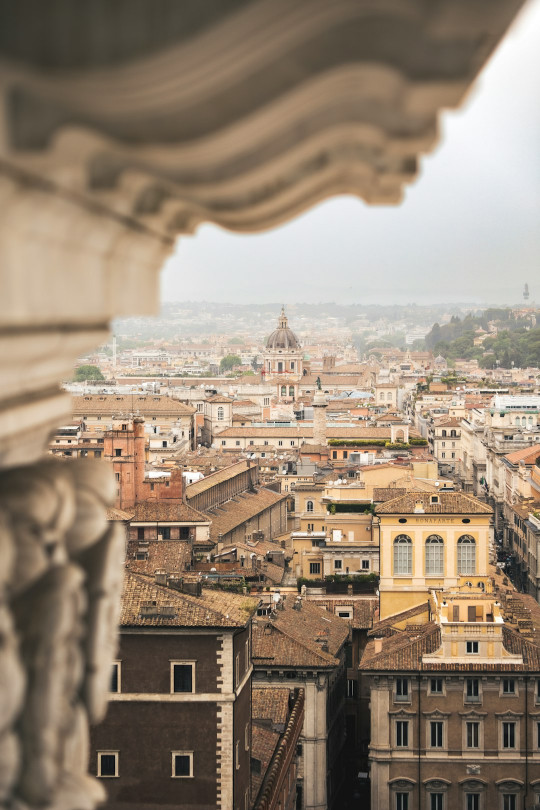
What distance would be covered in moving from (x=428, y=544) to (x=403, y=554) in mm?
476

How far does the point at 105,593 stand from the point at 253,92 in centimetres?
88

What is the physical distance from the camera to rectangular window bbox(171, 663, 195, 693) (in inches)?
528

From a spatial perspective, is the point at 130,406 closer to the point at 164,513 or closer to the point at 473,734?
the point at 164,513

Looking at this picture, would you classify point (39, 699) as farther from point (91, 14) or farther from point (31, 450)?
point (91, 14)

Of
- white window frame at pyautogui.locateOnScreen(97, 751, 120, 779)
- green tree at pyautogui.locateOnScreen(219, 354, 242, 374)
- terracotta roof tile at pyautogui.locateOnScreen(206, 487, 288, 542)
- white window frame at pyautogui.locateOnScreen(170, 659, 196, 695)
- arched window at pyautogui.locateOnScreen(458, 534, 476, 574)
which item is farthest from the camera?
green tree at pyautogui.locateOnScreen(219, 354, 242, 374)

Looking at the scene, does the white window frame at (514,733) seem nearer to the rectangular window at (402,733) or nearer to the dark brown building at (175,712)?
the rectangular window at (402,733)

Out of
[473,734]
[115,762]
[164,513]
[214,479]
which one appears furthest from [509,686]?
[214,479]

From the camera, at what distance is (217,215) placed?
1.88 metres

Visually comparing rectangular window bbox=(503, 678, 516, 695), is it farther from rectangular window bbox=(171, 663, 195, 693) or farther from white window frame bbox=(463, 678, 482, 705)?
rectangular window bbox=(171, 663, 195, 693)

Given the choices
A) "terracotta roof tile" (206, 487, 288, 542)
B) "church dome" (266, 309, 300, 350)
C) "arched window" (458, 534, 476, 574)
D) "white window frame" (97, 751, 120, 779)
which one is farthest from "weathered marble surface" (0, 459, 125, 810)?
"church dome" (266, 309, 300, 350)

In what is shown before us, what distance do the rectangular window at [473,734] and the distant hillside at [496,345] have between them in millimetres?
110911

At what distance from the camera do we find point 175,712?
1338 centimetres

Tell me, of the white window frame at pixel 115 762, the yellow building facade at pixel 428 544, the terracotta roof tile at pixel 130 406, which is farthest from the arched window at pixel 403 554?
the terracotta roof tile at pixel 130 406

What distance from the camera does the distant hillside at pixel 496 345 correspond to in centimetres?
12888
